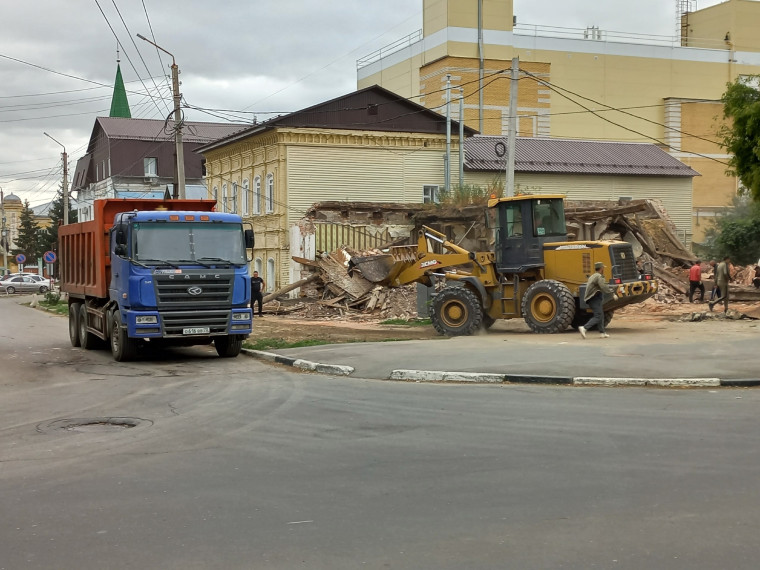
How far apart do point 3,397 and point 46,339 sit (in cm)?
1270

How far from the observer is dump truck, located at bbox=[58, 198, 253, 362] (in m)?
17.7

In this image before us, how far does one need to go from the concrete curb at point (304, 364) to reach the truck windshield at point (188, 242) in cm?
208

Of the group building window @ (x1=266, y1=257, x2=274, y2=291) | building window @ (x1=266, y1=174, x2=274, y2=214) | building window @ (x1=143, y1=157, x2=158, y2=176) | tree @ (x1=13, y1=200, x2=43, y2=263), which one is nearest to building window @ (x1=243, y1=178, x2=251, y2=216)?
building window @ (x1=266, y1=174, x2=274, y2=214)

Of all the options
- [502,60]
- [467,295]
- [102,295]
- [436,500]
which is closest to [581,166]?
[502,60]

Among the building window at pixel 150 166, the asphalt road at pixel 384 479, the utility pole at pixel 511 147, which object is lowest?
the asphalt road at pixel 384 479

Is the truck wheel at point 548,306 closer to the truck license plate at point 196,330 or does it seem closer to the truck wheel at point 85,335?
the truck license plate at point 196,330

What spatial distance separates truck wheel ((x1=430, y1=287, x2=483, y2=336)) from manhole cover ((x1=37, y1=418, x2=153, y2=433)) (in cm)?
1237

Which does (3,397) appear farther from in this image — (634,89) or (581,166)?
(634,89)

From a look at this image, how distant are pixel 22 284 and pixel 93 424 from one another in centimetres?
6554

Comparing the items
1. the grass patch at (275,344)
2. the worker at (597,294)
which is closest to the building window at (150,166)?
the grass patch at (275,344)

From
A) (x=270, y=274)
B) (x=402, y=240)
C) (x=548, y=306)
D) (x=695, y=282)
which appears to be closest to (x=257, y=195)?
(x=270, y=274)

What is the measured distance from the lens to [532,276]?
73.6 ft

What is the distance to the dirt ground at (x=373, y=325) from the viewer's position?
23906 millimetres

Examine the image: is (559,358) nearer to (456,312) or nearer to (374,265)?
(456,312)
